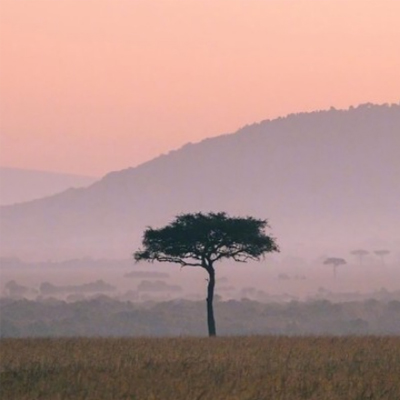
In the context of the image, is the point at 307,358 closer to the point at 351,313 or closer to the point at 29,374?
the point at 29,374

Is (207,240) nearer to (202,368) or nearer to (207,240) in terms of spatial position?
(207,240)

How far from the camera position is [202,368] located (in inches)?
1608

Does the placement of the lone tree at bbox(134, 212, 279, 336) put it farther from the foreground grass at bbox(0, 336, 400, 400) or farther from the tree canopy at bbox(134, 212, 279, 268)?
the foreground grass at bbox(0, 336, 400, 400)

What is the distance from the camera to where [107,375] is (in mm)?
38094

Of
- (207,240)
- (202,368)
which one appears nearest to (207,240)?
(207,240)

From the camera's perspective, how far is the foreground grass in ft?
113

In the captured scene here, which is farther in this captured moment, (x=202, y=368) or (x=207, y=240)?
(x=207, y=240)

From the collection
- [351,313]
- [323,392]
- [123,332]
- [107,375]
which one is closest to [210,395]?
[323,392]

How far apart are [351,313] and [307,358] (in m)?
109

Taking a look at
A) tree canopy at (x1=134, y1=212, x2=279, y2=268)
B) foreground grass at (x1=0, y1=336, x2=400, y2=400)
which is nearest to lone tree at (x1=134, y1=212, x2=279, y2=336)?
tree canopy at (x1=134, y1=212, x2=279, y2=268)

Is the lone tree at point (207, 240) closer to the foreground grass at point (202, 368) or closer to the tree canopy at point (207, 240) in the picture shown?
the tree canopy at point (207, 240)

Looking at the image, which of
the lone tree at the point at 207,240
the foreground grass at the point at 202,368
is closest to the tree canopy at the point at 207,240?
the lone tree at the point at 207,240

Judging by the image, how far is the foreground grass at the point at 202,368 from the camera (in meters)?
34.4

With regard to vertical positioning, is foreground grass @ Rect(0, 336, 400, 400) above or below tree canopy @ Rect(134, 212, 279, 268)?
below
